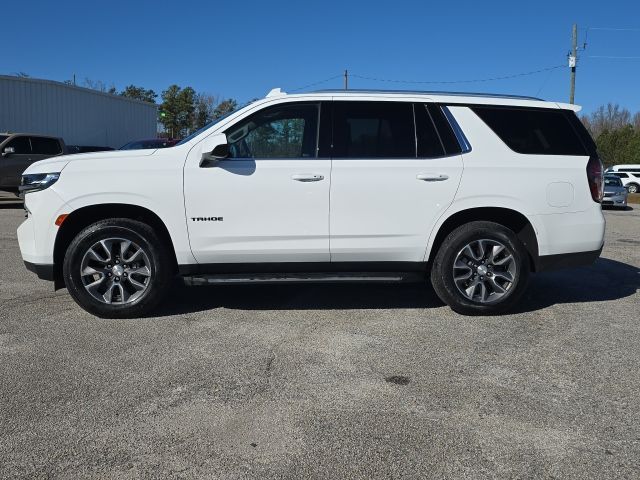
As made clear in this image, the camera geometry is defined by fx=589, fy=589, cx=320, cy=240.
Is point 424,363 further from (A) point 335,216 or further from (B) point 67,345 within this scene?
(B) point 67,345

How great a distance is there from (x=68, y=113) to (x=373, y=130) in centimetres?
2390

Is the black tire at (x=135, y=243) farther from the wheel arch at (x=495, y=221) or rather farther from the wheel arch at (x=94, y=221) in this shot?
the wheel arch at (x=495, y=221)

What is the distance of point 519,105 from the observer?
5.42 metres

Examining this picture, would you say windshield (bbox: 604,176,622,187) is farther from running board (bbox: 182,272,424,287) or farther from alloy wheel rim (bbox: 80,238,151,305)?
alloy wheel rim (bbox: 80,238,151,305)

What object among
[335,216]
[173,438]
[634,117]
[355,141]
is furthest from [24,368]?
[634,117]

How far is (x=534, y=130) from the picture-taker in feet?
17.8

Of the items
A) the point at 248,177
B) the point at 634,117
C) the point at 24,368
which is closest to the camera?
the point at 24,368

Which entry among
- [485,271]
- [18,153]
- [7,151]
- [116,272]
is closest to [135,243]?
[116,272]

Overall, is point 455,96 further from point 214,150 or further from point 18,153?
point 18,153

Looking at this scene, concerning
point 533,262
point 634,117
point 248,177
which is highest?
point 634,117

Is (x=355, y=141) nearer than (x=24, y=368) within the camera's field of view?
No

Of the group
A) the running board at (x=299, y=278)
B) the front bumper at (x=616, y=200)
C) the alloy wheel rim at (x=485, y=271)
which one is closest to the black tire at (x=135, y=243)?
the running board at (x=299, y=278)

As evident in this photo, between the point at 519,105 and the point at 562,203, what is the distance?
0.98m

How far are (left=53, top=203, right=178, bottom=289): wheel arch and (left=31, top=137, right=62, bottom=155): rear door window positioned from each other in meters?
12.5
